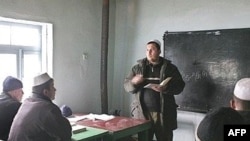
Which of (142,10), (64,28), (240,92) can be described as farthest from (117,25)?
(240,92)

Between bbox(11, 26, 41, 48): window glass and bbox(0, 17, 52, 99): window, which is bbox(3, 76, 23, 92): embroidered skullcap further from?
bbox(11, 26, 41, 48): window glass

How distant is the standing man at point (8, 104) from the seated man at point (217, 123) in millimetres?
1905

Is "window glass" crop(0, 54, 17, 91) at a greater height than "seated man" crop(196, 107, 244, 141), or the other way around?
"window glass" crop(0, 54, 17, 91)

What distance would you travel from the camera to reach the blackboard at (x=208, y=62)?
3.53 m

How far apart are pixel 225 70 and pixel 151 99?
102 centimetres

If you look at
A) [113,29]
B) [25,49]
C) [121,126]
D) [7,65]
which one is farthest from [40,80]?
[113,29]

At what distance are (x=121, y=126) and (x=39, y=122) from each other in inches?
41.4

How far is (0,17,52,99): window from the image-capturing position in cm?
348

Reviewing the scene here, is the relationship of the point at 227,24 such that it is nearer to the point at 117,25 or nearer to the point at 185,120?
the point at 185,120

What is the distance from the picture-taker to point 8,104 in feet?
8.75

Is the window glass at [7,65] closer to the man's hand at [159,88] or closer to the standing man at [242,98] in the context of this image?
the man's hand at [159,88]

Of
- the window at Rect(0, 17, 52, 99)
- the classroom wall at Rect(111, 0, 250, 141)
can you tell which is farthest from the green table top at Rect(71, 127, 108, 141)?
the classroom wall at Rect(111, 0, 250, 141)

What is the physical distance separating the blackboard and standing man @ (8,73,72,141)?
2012 millimetres

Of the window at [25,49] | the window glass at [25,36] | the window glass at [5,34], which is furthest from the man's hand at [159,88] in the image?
the window glass at [5,34]
